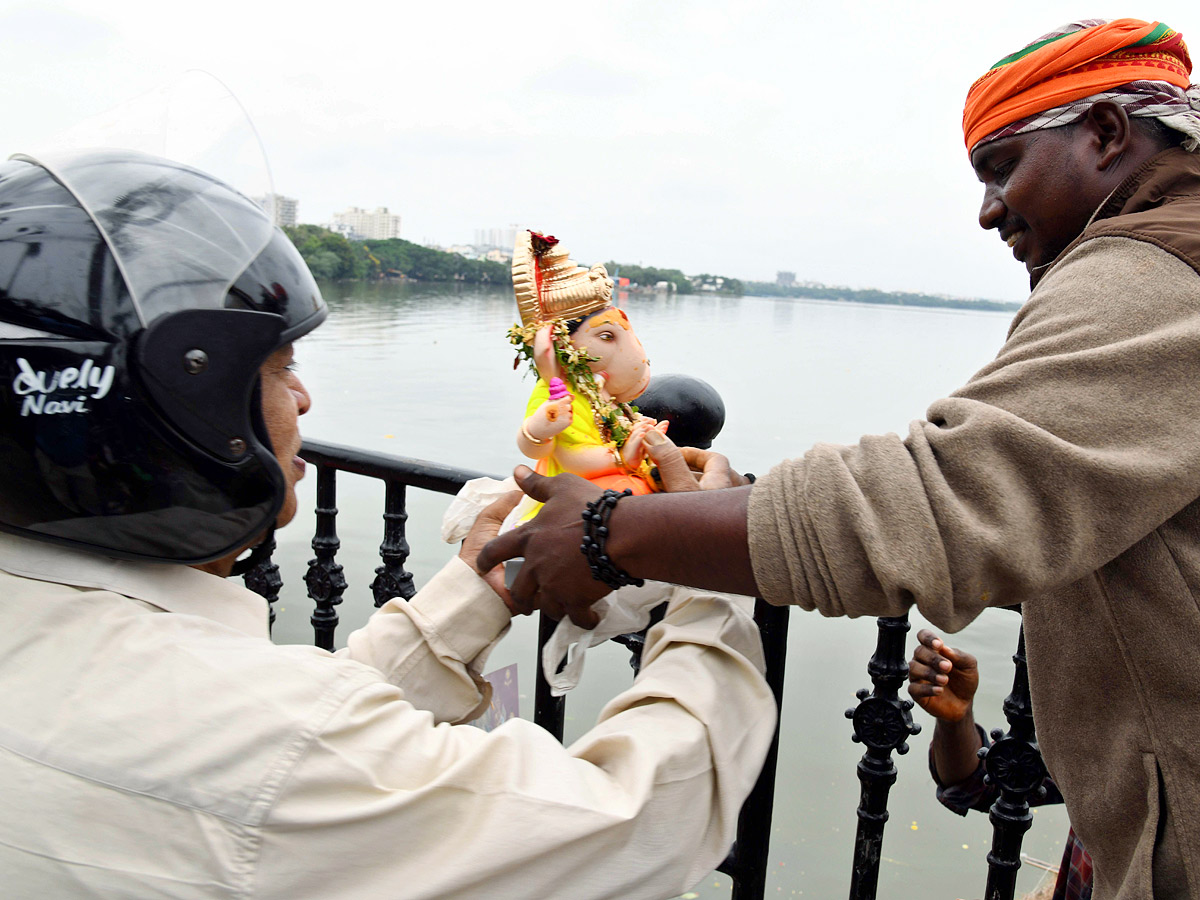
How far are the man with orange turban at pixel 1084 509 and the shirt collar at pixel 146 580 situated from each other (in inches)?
26.4

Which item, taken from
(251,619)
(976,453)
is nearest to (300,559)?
(251,619)

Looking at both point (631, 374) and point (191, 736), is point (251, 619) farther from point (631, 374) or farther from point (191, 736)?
point (631, 374)

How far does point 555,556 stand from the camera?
1.73 m

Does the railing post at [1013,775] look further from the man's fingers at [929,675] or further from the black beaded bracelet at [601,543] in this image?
the black beaded bracelet at [601,543]

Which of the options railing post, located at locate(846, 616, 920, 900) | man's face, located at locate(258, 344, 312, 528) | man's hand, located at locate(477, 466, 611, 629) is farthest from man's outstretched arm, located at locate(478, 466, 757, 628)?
railing post, located at locate(846, 616, 920, 900)

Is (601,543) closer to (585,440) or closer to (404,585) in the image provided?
(585,440)

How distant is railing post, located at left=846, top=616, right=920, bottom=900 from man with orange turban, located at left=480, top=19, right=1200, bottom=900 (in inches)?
14.7

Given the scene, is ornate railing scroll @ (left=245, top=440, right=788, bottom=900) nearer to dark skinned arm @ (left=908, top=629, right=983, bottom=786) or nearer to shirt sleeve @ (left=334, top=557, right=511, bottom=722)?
shirt sleeve @ (left=334, top=557, right=511, bottom=722)

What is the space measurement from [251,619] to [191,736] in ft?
1.30

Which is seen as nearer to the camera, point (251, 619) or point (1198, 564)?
point (1198, 564)

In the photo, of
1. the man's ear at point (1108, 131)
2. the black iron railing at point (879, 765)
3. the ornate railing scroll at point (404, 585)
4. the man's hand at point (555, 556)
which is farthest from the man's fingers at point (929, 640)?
the man's ear at point (1108, 131)

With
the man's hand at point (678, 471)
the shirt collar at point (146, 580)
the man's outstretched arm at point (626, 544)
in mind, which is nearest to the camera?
the shirt collar at point (146, 580)

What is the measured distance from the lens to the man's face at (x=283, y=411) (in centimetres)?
166

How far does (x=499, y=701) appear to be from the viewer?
229cm
